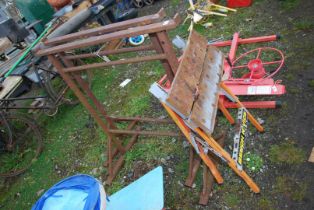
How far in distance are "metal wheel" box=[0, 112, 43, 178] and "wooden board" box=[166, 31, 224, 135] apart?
13.1 feet

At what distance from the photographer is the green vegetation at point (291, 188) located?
3297mm

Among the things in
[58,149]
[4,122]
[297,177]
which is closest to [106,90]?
[58,149]

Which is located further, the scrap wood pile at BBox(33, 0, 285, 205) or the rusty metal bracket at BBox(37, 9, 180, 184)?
the scrap wood pile at BBox(33, 0, 285, 205)

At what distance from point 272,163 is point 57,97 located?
4.74 m

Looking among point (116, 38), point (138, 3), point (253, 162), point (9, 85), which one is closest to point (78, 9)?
point (138, 3)

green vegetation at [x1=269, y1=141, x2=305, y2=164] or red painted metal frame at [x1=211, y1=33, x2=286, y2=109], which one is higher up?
red painted metal frame at [x1=211, y1=33, x2=286, y2=109]

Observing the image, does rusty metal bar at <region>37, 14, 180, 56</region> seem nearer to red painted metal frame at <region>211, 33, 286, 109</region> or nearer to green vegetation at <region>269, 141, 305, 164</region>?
red painted metal frame at <region>211, 33, 286, 109</region>

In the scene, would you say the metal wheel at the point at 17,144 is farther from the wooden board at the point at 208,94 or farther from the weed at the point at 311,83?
the weed at the point at 311,83

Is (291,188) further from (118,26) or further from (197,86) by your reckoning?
(118,26)

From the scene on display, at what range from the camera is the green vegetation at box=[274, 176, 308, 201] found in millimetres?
3297

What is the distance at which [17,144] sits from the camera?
5.93 meters

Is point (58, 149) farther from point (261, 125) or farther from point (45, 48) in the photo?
point (261, 125)

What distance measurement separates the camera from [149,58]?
3.08m

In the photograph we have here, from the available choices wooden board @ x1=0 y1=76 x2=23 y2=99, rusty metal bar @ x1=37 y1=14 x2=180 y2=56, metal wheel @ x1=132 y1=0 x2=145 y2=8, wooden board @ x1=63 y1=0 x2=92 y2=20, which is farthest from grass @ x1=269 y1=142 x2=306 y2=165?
metal wheel @ x1=132 y1=0 x2=145 y2=8
